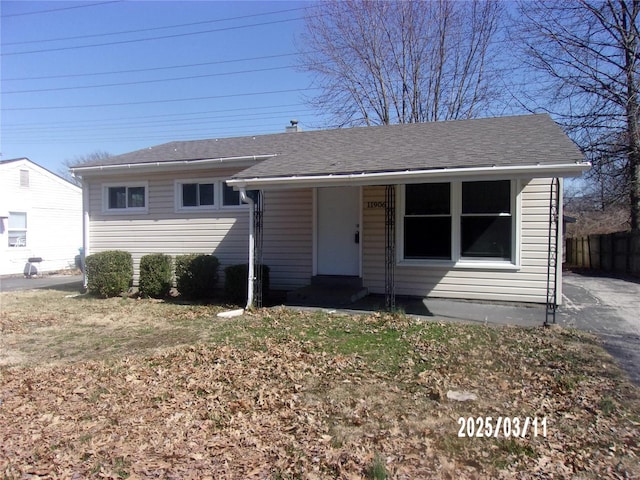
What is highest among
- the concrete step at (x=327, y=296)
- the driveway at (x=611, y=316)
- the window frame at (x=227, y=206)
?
the window frame at (x=227, y=206)

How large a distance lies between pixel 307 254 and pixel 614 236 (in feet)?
46.6

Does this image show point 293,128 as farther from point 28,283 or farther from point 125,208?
point 28,283

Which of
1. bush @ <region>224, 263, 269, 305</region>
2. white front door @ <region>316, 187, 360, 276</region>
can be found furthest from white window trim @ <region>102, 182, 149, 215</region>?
white front door @ <region>316, 187, 360, 276</region>

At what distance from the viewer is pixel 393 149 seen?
8.30 metres

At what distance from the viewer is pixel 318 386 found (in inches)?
163

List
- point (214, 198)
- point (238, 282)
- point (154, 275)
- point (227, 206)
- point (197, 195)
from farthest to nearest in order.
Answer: point (197, 195) < point (214, 198) < point (227, 206) < point (154, 275) < point (238, 282)

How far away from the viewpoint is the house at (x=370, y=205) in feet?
23.4

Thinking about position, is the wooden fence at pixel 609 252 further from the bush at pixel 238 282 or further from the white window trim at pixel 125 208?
the white window trim at pixel 125 208

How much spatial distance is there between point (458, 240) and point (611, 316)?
2.88m

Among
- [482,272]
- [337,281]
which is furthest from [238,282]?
[482,272]

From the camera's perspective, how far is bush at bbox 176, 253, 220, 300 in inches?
369

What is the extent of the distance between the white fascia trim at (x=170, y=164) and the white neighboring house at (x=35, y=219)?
8.46m

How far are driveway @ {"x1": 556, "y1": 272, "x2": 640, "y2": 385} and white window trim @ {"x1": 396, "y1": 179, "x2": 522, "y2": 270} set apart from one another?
4.38ft

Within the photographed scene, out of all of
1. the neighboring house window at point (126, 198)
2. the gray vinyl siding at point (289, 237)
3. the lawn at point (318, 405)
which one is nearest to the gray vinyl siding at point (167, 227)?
the neighboring house window at point (126, 198)
